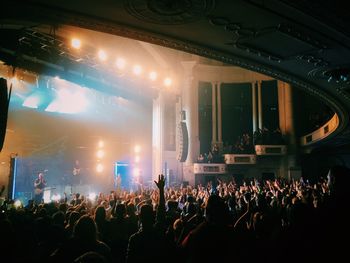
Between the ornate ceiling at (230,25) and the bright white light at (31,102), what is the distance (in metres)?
12.9

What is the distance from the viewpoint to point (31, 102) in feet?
64.6

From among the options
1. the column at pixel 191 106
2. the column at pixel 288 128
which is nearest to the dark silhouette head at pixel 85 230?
the column at pixel 191 106

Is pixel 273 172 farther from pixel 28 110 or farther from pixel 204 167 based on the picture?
pixel 28 110

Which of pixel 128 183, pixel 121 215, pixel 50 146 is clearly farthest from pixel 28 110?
pixel 121 215

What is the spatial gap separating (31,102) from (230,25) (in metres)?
16.5

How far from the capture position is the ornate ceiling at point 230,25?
625 centimetres

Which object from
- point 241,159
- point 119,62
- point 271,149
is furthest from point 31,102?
point 271,149

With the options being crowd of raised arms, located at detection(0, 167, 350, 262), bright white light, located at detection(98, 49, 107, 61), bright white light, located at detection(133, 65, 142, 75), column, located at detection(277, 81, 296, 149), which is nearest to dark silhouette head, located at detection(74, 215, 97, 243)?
crowd of raised arms, located at detection(0, 167, 350, 262)

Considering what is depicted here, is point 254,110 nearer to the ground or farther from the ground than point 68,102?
farther from the ground

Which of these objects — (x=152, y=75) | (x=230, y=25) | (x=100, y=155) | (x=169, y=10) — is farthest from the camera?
(x=100, y=155)

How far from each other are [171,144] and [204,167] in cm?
335

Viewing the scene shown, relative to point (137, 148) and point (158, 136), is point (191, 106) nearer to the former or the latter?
point (158, 136)

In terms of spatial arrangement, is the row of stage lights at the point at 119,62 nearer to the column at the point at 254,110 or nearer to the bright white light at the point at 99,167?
the bright white light at the point at 99,167

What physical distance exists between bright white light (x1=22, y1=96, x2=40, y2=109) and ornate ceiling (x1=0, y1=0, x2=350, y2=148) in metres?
12.9
